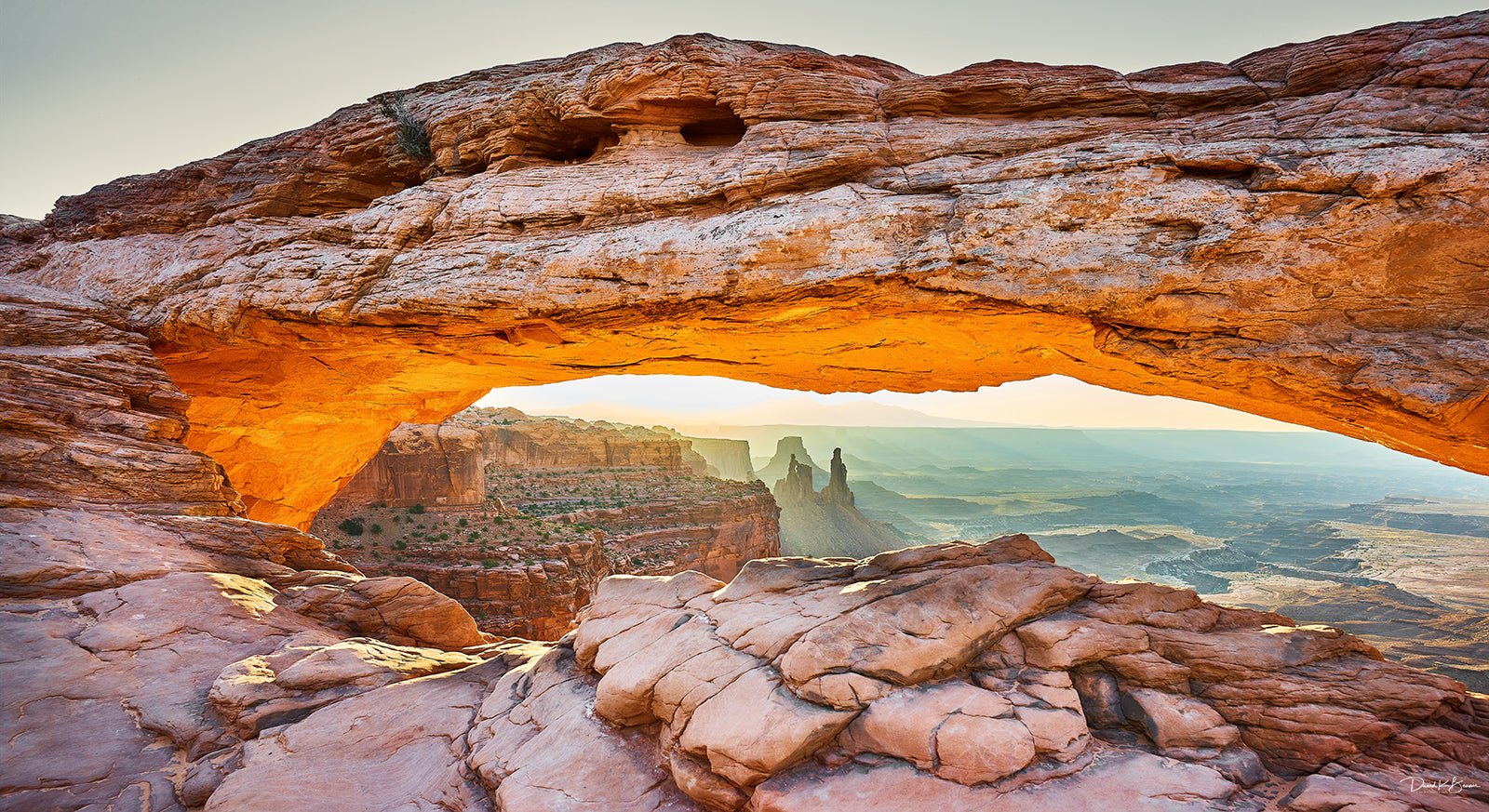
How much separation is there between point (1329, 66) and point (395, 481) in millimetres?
33812

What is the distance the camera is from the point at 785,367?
41.2 ft

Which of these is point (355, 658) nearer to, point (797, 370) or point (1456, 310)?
point (797, 370)

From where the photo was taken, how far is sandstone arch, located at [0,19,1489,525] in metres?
6.87

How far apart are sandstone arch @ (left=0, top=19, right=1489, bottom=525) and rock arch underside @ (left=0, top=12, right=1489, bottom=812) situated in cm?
6

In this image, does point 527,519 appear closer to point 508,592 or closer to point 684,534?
point 508,592

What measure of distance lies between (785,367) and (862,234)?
4651mm

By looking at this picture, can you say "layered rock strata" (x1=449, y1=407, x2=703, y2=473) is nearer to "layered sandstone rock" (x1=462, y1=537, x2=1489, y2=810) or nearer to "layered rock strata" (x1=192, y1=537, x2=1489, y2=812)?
"layered rock strata" (x1=192, y1=537, x2=1489, y2=812)

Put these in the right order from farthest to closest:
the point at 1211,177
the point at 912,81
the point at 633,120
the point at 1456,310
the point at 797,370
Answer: the point at 797,370 < the point at 633,120 < the point at 912,81 < the point at 1211,177 < the point at 1456,310

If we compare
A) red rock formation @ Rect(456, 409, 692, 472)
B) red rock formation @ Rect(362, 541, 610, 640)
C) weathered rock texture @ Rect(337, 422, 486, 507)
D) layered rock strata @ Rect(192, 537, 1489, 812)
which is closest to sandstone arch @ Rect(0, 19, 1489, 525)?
layered rock strata @ Rect(192, 537, 1489, 812)

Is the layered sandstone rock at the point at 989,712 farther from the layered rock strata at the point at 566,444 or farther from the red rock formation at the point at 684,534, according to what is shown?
the layered rock strata at the point at 566,444

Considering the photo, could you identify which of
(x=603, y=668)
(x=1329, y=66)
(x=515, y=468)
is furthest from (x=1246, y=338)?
(x=515, y=468)

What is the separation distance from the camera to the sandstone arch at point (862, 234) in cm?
687

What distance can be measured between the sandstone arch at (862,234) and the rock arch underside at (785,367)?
6cm

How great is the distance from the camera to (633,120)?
10.4 m
